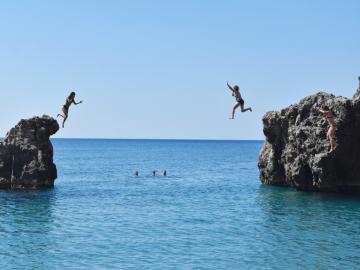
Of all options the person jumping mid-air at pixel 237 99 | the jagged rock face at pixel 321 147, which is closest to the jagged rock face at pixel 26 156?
the jagged rock face at pixel 321 147

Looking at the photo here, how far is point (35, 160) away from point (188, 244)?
99.5 feet

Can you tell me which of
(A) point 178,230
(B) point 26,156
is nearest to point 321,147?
(A) point 178,230

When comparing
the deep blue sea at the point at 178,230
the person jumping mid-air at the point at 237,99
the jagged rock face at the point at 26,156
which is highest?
the person jumping mid-air at the point at 237,99

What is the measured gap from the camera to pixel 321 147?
52.7 m

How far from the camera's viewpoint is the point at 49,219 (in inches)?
1604

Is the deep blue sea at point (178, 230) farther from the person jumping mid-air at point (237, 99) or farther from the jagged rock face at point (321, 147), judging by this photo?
the person jumping mid-air at point (237, 99)

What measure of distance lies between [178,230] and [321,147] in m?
21.7

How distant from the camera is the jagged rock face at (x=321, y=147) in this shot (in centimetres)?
5188

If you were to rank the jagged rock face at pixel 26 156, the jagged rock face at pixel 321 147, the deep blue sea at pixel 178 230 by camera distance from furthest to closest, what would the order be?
1. the jagged rock face at pixel 26 156
2. the jagged rock face at pixel 321 147
3. the deep blue sea at pixel 178 230

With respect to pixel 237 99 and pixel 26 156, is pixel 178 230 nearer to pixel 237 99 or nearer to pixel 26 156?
pixel 237 99

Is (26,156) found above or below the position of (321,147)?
below

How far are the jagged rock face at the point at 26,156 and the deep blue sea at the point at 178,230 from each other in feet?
8.57

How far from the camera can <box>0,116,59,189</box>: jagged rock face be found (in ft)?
189

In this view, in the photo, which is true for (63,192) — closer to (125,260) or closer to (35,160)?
(35,160)
